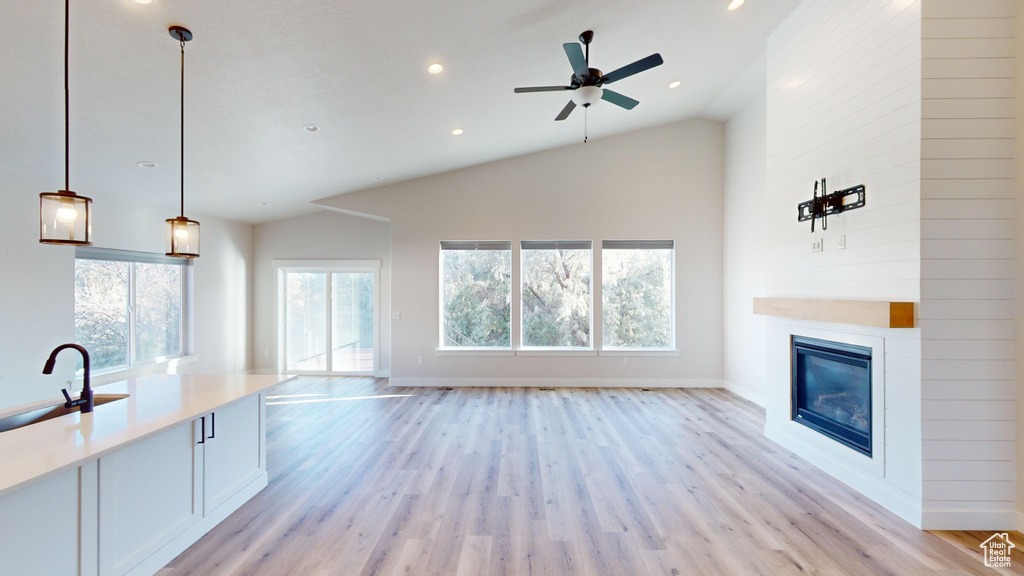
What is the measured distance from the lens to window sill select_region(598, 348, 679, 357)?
5.93 meters

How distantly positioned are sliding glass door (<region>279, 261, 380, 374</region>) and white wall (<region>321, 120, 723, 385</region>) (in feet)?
2.97

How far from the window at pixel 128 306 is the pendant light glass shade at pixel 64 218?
3.63m

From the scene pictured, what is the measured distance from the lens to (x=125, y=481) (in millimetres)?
1890

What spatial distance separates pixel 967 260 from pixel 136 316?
7623 millimetres

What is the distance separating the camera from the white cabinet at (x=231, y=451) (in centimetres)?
240

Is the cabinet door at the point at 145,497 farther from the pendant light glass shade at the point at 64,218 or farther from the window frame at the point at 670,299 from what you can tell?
the window frame at the point at 670,299

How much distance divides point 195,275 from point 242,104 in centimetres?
355

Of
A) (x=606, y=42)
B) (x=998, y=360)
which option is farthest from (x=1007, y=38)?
(x=606, y=42)

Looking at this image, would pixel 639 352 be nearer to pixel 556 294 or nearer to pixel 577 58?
pixel 556 294

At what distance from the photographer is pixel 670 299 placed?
238 inches

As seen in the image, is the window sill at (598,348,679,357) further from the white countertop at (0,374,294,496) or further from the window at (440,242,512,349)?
the white countertop at (0,374,294,496)

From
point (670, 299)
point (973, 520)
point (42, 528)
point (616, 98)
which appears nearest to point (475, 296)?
point (670, 299)

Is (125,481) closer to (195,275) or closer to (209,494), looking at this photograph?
(209,494)

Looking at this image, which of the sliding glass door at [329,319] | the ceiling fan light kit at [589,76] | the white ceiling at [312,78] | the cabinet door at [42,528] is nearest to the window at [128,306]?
the white ceiling at [312,78]
